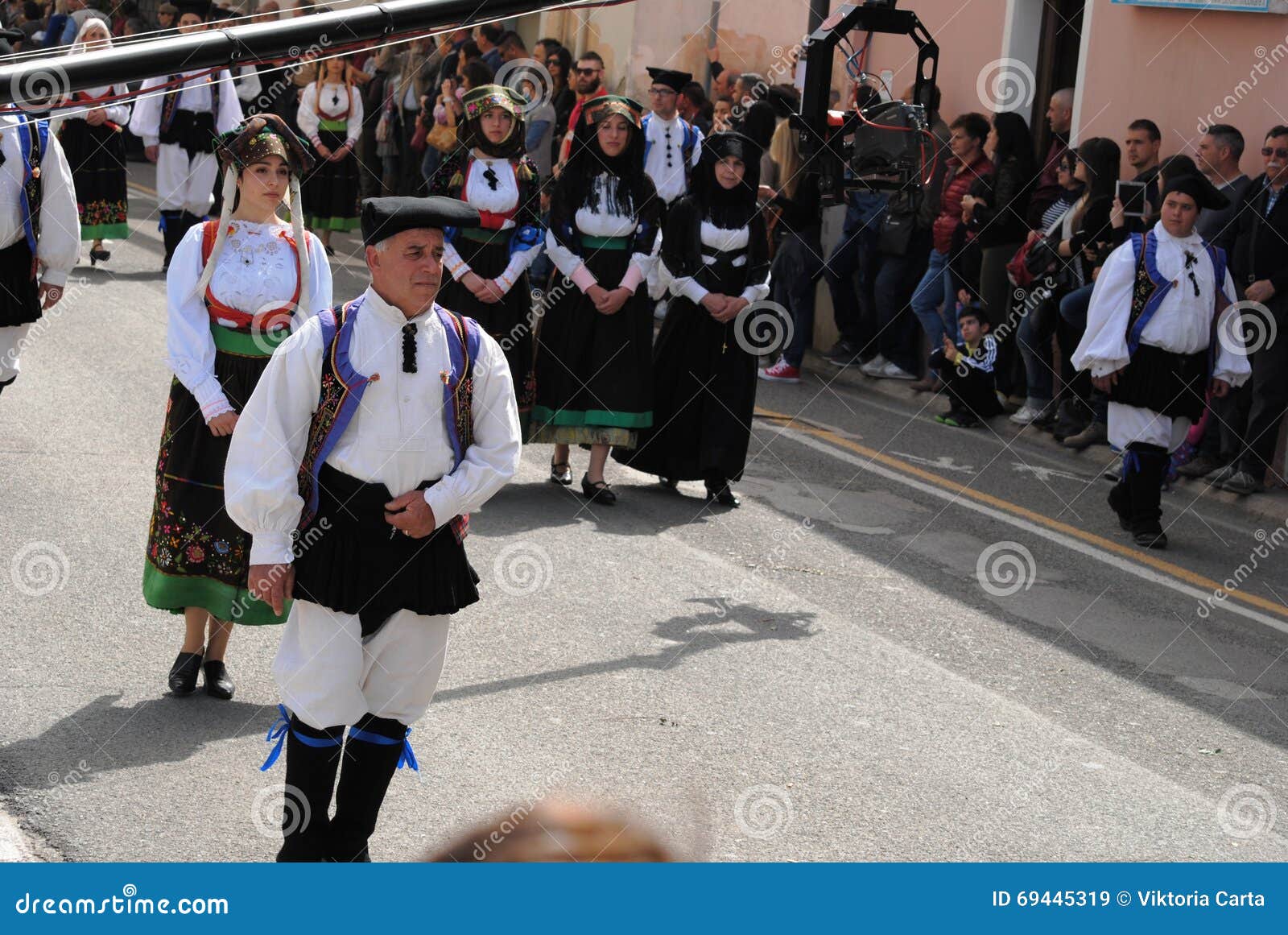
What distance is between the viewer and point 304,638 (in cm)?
489

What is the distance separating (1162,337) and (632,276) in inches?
116

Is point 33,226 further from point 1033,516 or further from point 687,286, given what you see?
point 1033,516

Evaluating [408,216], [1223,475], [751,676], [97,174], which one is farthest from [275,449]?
[97,174]

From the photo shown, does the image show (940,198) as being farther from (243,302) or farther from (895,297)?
(243,302)

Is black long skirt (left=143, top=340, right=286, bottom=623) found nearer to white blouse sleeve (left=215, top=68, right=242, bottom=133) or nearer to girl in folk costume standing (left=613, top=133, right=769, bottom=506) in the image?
girl in folk costume standing (left=613, top=133, right=769, bottom=506)

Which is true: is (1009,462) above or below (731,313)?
below

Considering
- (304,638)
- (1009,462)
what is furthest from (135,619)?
(1009,462)

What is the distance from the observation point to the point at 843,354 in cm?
1521

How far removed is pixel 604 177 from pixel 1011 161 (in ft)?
14.9

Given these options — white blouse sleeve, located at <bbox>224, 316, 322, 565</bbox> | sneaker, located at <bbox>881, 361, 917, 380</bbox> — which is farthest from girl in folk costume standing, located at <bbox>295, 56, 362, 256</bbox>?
white blouse sleeve, located at <bbox>224, 316, 322, 565</bbox>

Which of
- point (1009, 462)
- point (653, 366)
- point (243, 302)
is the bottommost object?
point (1009, 462)

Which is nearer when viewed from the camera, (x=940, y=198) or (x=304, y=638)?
(x=304, y=638)

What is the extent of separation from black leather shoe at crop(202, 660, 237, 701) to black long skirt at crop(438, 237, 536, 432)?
349 centimetres

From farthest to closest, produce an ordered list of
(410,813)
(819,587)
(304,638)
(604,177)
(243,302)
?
(604,177) → (819,587) → (243,302) → (410,813) → (304,638)
